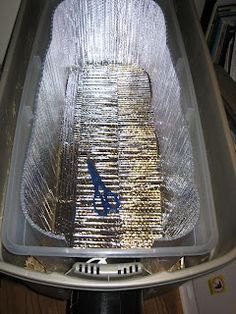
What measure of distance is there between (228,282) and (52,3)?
0.91m

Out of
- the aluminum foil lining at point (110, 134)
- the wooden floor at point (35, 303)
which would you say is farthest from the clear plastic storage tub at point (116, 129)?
the wooden floor at point (35, 303)

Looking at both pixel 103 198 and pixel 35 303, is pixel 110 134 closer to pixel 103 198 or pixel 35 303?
pixel 103 198

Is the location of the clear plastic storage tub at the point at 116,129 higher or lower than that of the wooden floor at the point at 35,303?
higher

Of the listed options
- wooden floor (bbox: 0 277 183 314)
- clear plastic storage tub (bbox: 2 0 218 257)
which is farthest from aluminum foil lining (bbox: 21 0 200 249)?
wooden floor (bbox: 0 277 183 314)

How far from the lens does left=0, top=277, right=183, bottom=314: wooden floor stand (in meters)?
0.98

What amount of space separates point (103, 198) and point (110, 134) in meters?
0.20

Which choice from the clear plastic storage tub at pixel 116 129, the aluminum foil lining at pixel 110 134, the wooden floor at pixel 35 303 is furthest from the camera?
the wooden floor at pixel 35 303

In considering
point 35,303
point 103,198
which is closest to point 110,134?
point 103,198

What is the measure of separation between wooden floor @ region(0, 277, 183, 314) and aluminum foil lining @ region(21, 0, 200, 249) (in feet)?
1.13

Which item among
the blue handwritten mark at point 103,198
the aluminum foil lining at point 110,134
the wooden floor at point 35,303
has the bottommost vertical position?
the wooden floor at point 35,303

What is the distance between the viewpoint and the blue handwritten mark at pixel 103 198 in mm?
790

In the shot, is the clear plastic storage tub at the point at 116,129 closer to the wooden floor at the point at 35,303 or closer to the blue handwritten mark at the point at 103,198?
the blue handwritten mark at the point at 103,198

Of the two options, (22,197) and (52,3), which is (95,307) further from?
(52,3)

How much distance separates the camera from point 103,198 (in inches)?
32.0
